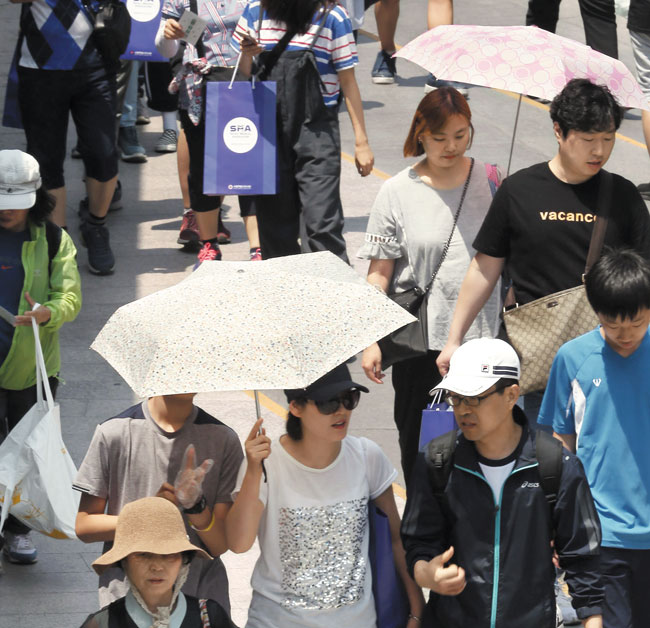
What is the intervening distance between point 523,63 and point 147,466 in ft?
7.99

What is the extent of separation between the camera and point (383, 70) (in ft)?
46.1

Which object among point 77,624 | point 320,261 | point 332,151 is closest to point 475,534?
point 320,261

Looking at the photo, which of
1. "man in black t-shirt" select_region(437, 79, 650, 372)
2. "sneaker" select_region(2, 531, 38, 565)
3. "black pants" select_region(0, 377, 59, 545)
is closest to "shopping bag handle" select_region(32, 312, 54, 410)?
"black pants" select_region(0, 377, 59, 545)

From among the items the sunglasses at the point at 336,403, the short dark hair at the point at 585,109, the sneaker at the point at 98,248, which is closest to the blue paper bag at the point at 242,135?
the sneaker at the point at 98,248


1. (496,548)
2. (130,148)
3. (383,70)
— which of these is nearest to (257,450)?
(496,548)

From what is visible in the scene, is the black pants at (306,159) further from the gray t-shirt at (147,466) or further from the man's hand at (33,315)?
the gray t-shirt at (147,466)

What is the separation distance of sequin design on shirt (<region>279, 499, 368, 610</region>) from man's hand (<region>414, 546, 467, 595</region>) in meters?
0.33

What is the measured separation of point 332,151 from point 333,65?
48 centimetres

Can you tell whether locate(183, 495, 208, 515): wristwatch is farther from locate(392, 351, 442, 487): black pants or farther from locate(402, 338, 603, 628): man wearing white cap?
locate(392, 351, 442, 487): black pants

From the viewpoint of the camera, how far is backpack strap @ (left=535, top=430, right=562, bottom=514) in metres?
4.41

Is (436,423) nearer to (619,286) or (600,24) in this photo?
(619,286)

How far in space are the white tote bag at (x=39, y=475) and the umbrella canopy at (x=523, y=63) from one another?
2.21 m

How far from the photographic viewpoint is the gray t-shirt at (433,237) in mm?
6031

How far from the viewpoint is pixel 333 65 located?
7922mm
